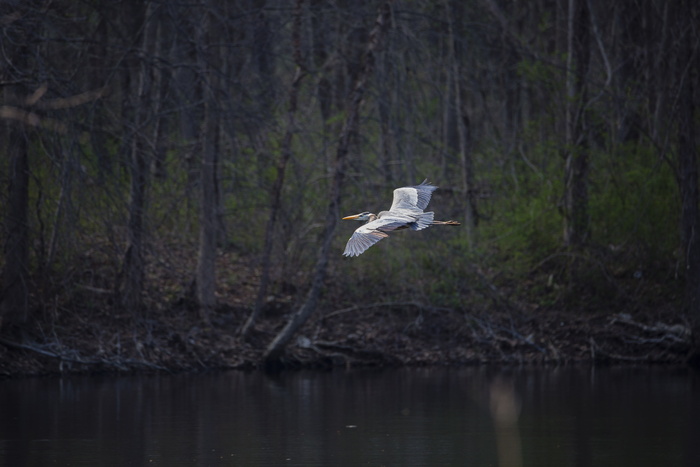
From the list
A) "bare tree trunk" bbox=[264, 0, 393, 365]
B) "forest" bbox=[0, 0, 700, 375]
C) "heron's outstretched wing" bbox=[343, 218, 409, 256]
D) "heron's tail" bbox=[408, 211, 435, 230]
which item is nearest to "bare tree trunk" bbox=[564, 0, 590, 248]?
"forest" bbox=[0, 0, 700, 375]

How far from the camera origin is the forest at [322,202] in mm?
13922

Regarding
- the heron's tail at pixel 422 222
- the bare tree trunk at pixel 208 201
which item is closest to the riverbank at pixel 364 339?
the bare tree trunk at pixel 208 201

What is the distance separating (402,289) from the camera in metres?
17.6

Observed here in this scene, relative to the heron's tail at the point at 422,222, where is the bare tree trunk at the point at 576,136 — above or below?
above

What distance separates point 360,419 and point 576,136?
8.35 m

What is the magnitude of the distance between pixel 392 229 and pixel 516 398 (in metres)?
4.65

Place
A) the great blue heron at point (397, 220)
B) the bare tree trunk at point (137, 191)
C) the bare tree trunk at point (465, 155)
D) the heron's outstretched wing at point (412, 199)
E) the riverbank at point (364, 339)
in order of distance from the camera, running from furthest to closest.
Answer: the bare tree trunk at point (465, 155) < the riverbank at point (364, 339) < the bare tree trunk at point (137, 191) < the heron's outstretched wing at point (412, 199) < the great blue heron at point (397, 220)

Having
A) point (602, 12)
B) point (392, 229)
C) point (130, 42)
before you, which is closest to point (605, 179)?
point (602, 12)

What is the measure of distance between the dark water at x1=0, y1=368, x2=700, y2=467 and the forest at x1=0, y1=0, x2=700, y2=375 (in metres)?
1.12

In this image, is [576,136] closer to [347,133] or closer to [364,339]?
[347,133]

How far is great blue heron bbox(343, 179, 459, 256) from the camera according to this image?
8.89m

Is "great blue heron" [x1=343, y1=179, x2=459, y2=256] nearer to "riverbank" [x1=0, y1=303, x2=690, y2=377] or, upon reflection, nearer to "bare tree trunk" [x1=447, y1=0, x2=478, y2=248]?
"riverbank" [x1=0, y1=303, x2=690, y2=377]

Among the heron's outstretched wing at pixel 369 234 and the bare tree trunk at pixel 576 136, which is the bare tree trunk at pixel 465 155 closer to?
the bare tree trunk at pixel 576 136

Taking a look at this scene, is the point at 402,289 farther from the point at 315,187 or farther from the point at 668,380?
the point at 668,380
